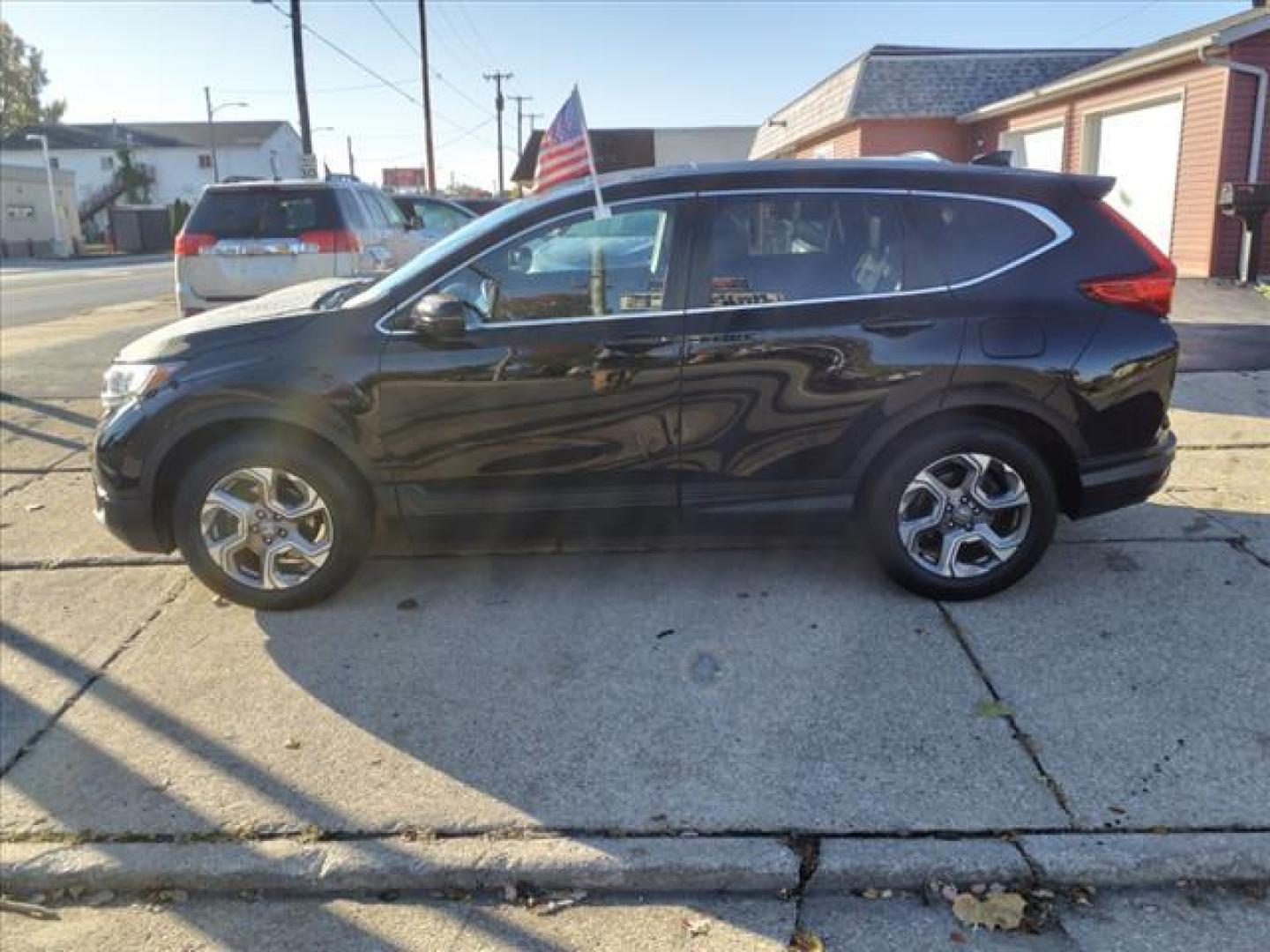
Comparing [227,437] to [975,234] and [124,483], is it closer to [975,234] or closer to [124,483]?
[124,483]

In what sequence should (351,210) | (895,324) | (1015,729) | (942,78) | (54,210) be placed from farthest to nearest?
1. (54,210)
2. (942,78)
3. (351,210)
4. (895,324)
5. (1015,729)

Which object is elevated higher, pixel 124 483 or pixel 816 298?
pixel 816 298

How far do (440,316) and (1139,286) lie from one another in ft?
9.63

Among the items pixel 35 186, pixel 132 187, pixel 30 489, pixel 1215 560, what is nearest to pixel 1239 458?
pixel 1215 560

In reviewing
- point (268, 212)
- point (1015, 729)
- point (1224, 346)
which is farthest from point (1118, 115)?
point (1015, 729)

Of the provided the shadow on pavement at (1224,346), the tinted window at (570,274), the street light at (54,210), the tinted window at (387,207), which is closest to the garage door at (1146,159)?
the shadow on pavement at (1224,346)

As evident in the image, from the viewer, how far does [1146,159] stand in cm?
1518

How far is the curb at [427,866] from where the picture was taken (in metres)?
2.87

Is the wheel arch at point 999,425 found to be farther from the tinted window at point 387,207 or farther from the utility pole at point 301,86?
the utility pole at point 301,86

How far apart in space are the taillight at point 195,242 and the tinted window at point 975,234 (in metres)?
7.28

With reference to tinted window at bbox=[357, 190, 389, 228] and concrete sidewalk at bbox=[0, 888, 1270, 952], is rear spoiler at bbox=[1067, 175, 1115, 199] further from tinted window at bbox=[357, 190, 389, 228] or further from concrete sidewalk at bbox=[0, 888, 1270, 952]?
tinted window at bbox=[357, 190, 389, 228]

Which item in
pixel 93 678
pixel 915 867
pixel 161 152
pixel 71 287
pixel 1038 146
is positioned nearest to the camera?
pixel 915 867

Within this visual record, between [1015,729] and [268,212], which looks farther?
[268,212]

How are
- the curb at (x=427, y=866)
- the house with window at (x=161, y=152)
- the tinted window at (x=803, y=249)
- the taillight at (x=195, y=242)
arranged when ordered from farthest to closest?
the house with window at (x=161, y=152) → the taillight at (x=195, y=242) → the tinted window at (x=803, y=249) → the curb at (x=427, y=866)
